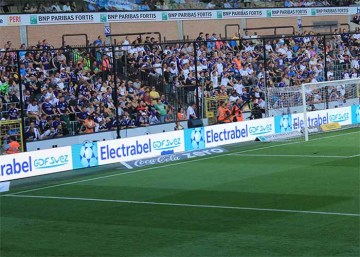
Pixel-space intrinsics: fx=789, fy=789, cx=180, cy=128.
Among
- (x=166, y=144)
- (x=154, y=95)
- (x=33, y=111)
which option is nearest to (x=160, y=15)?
(x=154, y=95)

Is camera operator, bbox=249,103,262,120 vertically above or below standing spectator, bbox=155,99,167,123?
below

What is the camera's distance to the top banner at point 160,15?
35938 mm

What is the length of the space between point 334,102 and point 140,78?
7.82 meters

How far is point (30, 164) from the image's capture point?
21203 mm

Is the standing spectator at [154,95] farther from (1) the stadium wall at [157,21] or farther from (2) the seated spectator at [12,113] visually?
(1) the stadium wall at [157,21]

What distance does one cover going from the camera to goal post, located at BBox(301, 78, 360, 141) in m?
29.4

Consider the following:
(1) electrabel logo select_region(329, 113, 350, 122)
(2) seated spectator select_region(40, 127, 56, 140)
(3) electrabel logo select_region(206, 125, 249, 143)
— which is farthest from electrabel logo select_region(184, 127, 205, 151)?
(1) electrabel logo select_region(329, 113, 350, 122)

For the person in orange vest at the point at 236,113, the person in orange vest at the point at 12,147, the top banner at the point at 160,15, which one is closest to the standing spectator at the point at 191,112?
the person in orange vest at the point at 236,113

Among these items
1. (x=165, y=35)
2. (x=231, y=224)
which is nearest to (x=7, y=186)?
(x=231, y=224)

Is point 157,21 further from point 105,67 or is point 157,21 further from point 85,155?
point 85,155

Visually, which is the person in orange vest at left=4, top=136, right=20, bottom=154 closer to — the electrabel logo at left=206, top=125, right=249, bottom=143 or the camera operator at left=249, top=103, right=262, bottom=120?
the electrabel logo at left=206, top=125, right=249, bottom=143

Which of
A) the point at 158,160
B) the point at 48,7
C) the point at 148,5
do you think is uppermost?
the point at 148,5

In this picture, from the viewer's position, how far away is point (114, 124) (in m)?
26.9

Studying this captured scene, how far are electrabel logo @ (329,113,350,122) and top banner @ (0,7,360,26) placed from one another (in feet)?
45.9
